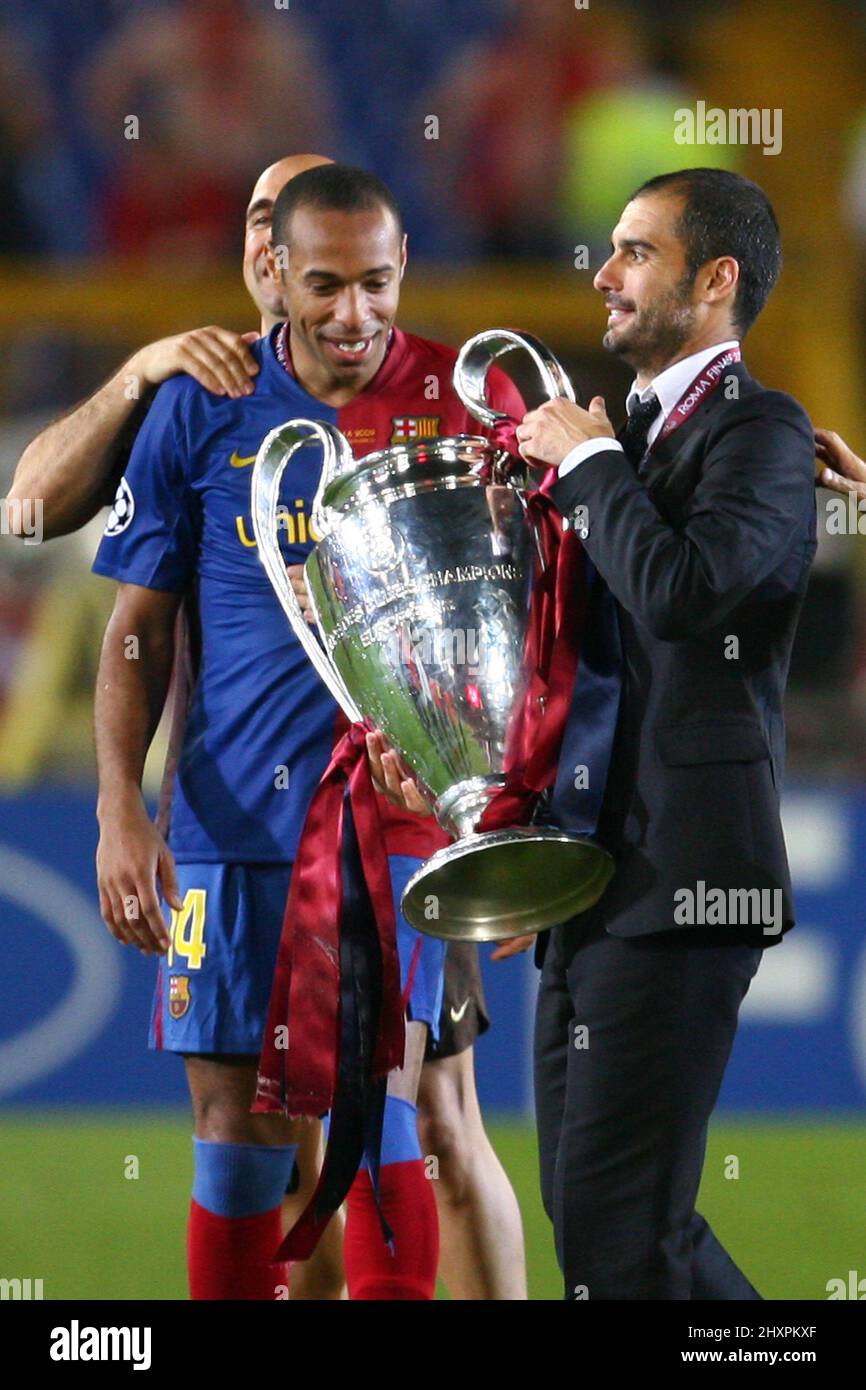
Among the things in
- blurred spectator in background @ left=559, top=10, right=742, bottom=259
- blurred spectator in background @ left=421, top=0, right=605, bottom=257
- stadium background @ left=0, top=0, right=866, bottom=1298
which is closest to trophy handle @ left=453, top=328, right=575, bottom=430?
stadium background @ left=0, top=0, right=866, bottom=1298

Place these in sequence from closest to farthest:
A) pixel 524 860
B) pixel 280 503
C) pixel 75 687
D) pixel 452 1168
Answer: pixel 524 860, pixel 280 503, pixel 452 1168, pixel 75 687

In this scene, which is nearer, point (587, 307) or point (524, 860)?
point (524, 860)

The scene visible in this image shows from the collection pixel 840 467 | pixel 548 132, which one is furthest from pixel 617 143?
pixel 840 467

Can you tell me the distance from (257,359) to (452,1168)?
1.23 m

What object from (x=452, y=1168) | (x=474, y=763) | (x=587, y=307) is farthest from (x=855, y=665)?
(x=474, y=763)

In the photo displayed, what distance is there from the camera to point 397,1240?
8.97 ft

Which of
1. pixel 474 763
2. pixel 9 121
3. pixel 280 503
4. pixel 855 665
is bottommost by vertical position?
pixel 855 665

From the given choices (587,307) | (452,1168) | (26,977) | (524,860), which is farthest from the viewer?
(587,307)

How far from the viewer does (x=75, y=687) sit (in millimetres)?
6059

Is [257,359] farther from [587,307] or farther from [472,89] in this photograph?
[472,89]

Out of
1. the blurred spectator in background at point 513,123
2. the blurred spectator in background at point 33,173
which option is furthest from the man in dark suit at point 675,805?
the blurred spectator in background at point 33,173

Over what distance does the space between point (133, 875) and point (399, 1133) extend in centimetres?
50

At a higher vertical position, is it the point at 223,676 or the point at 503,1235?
the point at 223,676

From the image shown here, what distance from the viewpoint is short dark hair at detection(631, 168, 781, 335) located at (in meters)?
2.46
